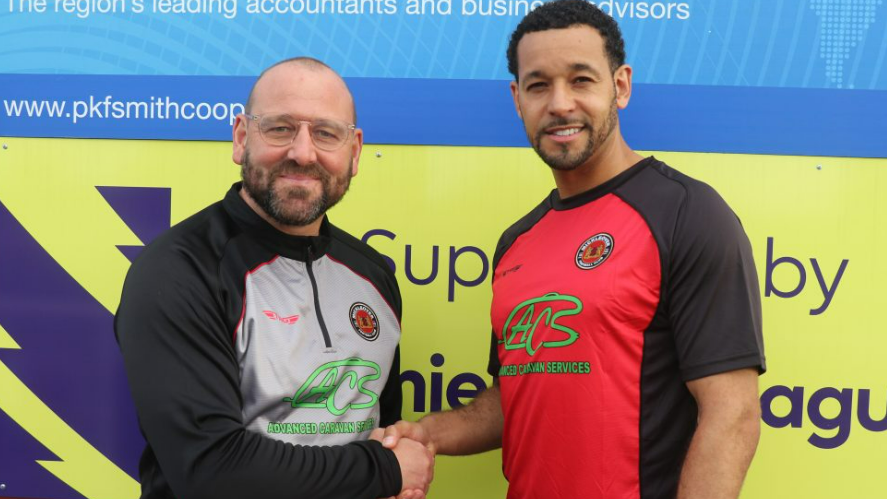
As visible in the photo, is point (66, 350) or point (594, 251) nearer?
point (594, 251)

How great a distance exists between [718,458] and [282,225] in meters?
1.01

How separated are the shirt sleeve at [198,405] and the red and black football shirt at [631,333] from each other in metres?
0.41

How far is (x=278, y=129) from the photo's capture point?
1619 millimetres

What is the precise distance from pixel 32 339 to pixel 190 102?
29.9 inches

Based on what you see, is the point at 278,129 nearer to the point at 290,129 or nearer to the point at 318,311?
the point at 290,129

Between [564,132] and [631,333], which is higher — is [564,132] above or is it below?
above

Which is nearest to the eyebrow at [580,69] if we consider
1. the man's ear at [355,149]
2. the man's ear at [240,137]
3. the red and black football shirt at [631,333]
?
the red and black football shirt at [631,333]

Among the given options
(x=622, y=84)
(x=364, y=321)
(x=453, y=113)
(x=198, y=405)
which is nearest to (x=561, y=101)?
(x=622, y=84)

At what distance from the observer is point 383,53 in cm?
196

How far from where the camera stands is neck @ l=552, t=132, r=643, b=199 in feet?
5.43

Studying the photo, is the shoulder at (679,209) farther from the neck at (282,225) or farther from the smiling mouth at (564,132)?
the neck at (282,225)

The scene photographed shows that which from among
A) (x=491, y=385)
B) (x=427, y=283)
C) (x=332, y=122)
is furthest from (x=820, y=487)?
(x=332, y=122)

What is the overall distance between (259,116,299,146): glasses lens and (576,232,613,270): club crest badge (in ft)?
2.17

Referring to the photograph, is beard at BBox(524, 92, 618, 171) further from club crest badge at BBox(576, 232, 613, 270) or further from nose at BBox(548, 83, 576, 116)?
club crest badge at BBox(576, 232, 613, 270)
